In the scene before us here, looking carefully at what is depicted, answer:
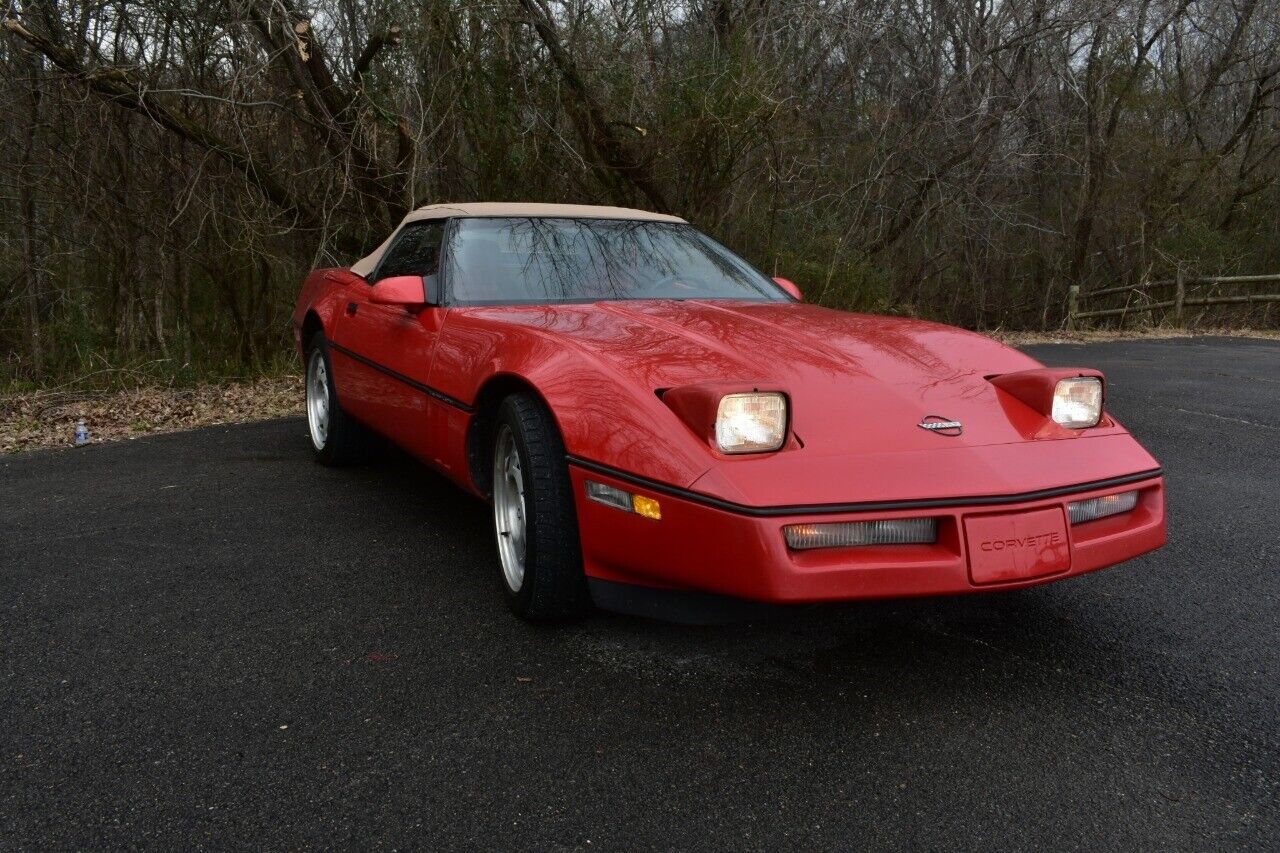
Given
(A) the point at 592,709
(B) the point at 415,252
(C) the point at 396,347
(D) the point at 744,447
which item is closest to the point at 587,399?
(D) the point at 744,447

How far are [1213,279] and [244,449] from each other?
50.2 feet

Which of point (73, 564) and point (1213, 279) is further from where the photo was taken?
point (1213, 279)

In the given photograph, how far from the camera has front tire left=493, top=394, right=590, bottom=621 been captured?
8.75 ft

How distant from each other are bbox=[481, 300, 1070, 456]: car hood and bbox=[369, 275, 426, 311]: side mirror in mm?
450

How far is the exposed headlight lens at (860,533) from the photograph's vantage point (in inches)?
88.4

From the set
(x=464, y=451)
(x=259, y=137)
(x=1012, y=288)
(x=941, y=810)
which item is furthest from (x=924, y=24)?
(x=941, y=810)

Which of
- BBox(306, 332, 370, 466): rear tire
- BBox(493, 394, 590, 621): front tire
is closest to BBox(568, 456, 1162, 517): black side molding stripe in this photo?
BBox(493, 394, 590, 621): front tire

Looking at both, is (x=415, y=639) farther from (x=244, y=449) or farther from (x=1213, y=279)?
(x=1213, y=279)

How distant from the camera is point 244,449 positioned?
5613 millimetres

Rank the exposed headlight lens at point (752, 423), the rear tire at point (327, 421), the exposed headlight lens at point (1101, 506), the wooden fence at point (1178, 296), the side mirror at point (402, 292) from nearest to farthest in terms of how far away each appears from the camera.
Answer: the exposed headlight lens at point (752, 423) < the exposed headlight lens at point (1101, 506) < the side mirror at point (402, 292) < the rear tire at point (327, 421) < the wooden fence at point (1178, 296)

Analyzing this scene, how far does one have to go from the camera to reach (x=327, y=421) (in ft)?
16.4

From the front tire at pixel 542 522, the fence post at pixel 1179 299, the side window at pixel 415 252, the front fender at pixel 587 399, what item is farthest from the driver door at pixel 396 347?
the fence post at pixel 1179 299

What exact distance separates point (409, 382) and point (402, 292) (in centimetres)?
33

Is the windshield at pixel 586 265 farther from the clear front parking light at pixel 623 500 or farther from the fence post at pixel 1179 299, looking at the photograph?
the fence post at pixel 1179 299
